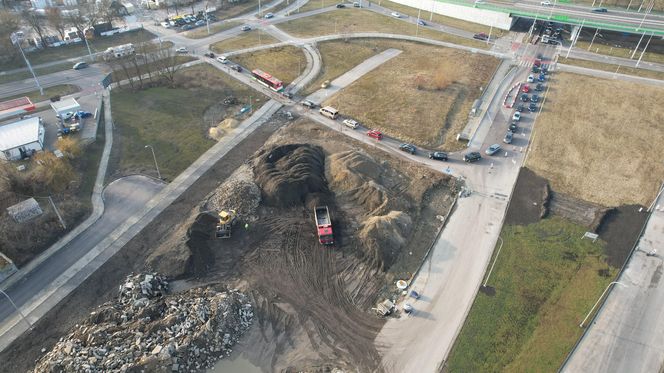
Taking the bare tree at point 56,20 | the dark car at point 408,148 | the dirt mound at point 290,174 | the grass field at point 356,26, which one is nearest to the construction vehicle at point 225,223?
the dirt mound at point 290,174

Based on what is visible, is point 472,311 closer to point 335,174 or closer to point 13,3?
point 335,174

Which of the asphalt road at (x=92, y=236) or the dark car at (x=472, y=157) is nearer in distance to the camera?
the asphalt road at (x=92, y=236)

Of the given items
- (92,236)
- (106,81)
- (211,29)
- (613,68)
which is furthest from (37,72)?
(613,68)

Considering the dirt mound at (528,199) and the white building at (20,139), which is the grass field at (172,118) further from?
the dirt mound at (528,199)

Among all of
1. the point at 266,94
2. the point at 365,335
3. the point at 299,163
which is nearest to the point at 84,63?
the point at 266,94

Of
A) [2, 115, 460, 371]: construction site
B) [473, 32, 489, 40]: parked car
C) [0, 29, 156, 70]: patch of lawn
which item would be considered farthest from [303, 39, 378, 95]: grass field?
[0, 29, 156, 70]: patch of lawn

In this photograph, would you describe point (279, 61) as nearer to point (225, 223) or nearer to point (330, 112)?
point (330, 112)

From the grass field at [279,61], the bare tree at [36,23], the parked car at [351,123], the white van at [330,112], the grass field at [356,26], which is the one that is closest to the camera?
the parked car at [351,123]
